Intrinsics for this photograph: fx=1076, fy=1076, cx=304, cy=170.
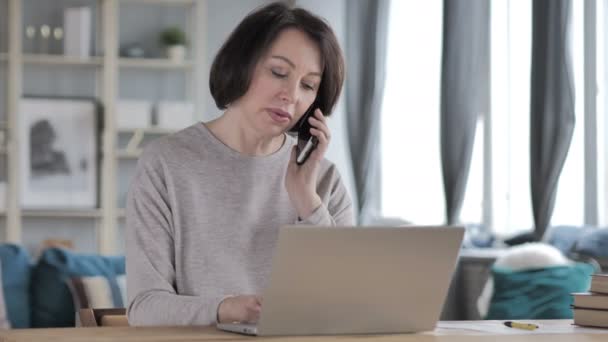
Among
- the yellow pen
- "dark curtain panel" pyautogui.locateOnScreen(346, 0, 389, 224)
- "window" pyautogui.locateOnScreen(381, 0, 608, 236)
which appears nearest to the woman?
the yellow pen

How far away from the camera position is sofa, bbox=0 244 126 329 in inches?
196

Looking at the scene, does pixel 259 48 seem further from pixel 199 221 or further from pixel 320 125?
pixel 199 221

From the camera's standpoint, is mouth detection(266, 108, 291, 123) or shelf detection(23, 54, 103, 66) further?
shelf detection(23, 54, 103, 66)

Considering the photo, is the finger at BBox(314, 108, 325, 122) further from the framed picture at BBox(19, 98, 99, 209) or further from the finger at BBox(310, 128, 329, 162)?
the framed picture at BBox(19, 98, 99, 209)

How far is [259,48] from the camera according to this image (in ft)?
7.66

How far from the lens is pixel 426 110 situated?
6605mm

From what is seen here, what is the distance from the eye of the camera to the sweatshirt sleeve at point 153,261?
206 centimetres

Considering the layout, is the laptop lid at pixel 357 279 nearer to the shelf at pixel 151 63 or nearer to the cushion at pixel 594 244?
the cushion at pixel 594 244

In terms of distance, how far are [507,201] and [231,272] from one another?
4151 mm

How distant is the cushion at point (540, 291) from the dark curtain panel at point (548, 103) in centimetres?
54

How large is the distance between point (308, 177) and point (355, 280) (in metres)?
0.55

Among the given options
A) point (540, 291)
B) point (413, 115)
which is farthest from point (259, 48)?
point (413, 115)

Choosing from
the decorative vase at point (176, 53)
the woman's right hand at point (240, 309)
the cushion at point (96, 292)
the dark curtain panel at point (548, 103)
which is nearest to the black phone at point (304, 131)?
the woman's right hand at point (240, 309)

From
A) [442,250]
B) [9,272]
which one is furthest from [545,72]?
[442,250]
